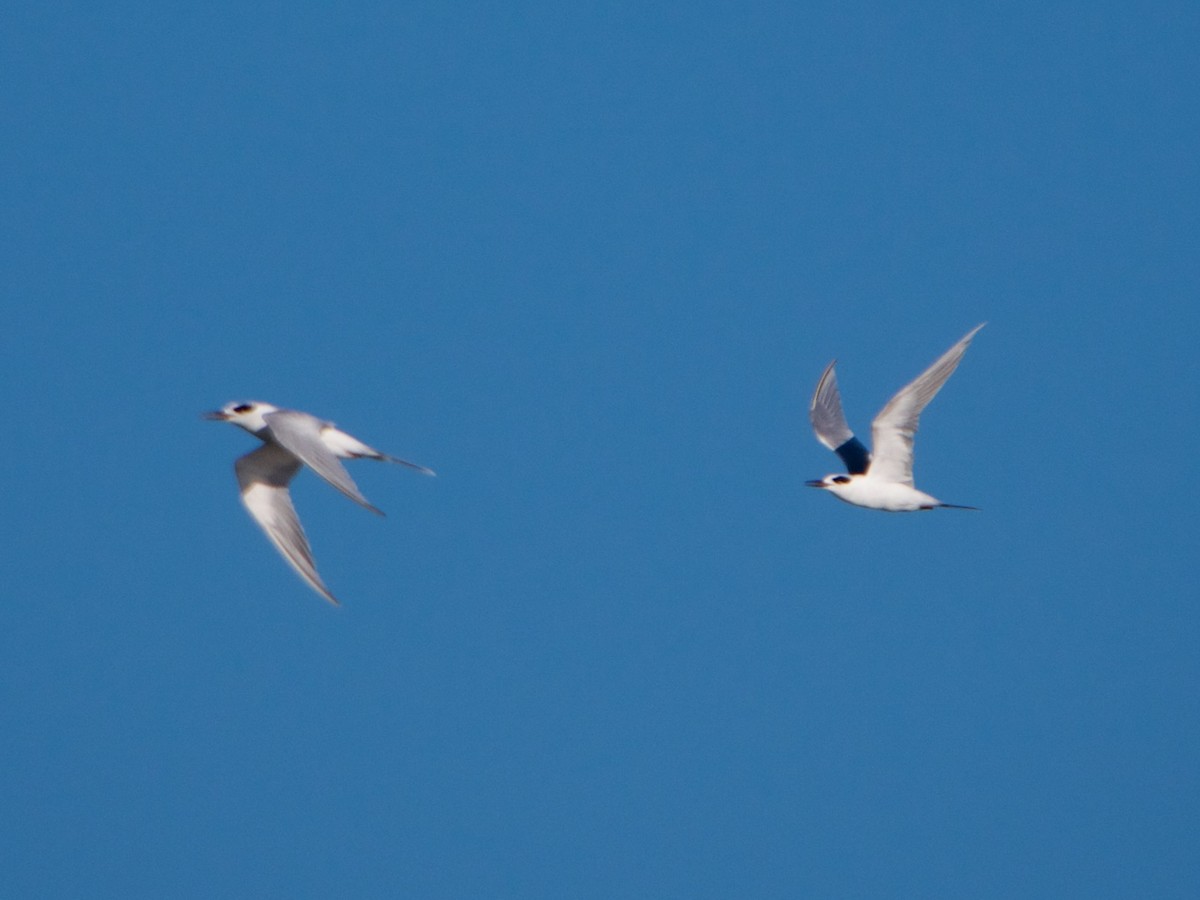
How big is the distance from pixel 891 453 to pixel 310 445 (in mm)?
7035

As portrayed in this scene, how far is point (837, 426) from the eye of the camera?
20891mm

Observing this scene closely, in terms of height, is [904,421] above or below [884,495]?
above

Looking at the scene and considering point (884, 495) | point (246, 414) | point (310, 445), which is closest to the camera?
point (310, 445)

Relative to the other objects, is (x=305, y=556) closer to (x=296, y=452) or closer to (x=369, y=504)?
(x=296, y=452)

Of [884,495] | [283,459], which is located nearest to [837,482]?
[884,495]

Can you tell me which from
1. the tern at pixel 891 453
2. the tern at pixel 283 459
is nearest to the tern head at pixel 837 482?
the tern at pixel 891 453

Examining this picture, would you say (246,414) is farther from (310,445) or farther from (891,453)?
(891,453)

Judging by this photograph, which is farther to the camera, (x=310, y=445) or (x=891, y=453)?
(x=891, y=453)

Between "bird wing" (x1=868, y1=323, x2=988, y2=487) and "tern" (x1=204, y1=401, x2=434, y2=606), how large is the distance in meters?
5.58

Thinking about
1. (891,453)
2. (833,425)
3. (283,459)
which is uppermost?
(833,425)

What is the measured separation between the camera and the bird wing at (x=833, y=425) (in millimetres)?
19922

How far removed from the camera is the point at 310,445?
15.1 m

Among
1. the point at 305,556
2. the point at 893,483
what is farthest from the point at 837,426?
the point at 305,556

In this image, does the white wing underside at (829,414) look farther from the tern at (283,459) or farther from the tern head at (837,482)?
the tern at (283,459)
